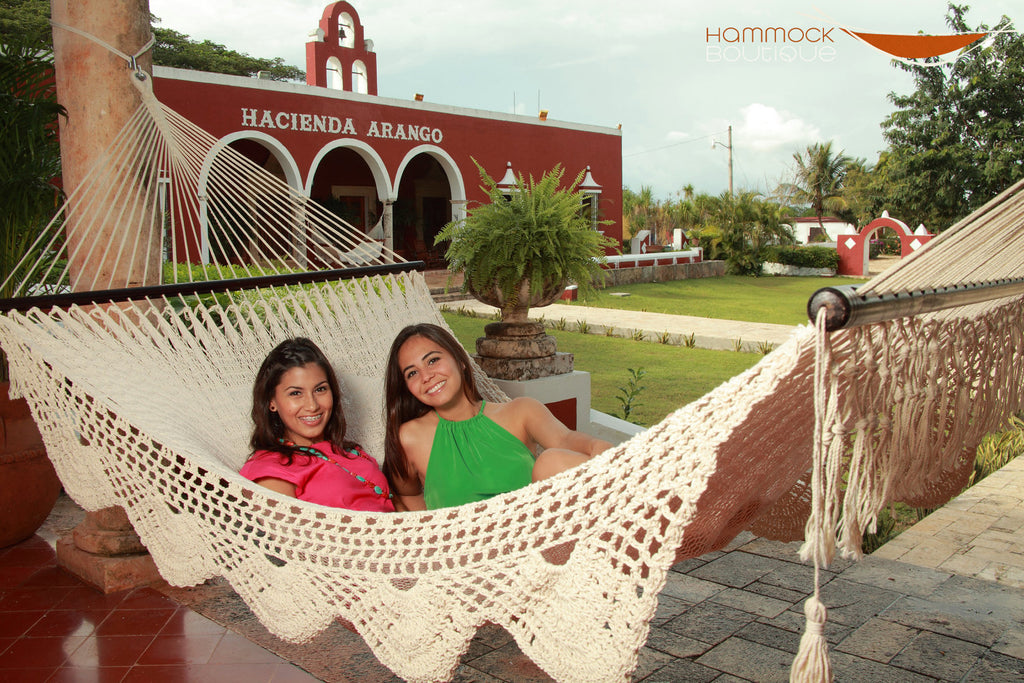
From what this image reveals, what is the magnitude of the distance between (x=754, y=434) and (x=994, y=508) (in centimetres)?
220

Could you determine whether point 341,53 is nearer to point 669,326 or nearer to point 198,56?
point 669,326

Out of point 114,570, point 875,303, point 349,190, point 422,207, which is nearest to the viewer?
point 875,303

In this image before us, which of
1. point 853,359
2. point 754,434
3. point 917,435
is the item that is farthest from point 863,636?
point 853,359

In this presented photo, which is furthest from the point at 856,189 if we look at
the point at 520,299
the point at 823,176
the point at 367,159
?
the point at 520,299

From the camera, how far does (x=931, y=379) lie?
0.99 meters

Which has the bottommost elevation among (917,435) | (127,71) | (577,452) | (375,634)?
(375,634)

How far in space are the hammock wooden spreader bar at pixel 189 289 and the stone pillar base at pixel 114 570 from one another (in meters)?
0.66

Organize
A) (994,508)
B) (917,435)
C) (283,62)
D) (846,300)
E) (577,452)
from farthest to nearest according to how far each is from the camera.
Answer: (283,62) < (994,508) < (577,452) < (917,435) < (846,300)

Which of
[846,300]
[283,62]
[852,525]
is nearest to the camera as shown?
[846,300]

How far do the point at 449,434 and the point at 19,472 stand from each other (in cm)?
142

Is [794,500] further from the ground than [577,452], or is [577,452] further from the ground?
[577,452]

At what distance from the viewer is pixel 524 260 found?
3.04m

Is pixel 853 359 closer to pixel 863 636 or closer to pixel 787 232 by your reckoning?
pixel 863 636

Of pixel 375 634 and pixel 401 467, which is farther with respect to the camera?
pixel 401 467
